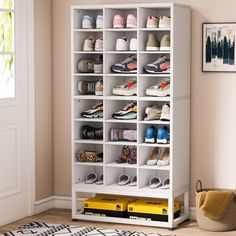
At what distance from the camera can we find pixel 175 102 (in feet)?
18.2

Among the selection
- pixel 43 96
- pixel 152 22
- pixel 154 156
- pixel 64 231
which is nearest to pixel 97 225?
pixel 64 231

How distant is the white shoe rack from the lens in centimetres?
557

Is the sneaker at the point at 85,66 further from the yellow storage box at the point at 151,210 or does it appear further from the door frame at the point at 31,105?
the yellow storage box at the point at 151,210

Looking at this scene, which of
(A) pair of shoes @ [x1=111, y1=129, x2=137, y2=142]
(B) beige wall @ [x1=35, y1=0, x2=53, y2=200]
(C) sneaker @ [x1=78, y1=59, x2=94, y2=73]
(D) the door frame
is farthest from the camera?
(B) beige wall @ [x1=35, y1=0, x2=53, y2=200]

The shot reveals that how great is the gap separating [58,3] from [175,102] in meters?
1.55

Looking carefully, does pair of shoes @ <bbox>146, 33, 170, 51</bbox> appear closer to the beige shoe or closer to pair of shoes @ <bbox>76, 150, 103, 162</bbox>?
the beige shoe

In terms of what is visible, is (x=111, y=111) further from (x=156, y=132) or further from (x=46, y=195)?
(x=46, y=195)

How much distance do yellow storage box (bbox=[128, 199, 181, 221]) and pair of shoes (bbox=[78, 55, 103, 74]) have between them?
1181 mm

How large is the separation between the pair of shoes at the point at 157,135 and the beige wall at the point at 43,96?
1.08 metres

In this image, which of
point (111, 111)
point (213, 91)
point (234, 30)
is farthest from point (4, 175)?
point (234, 30)

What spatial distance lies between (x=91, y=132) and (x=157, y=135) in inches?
24.5

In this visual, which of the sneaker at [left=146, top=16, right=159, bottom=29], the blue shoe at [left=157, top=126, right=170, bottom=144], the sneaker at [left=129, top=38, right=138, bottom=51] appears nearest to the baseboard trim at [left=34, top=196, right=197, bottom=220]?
the blue shoe at [left=157, top=126, right=170, bottom=144]

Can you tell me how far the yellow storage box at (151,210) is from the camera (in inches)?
222

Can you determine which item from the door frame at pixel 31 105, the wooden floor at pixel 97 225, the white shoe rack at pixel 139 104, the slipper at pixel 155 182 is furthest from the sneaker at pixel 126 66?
the wooden floor at pixel 97 225
